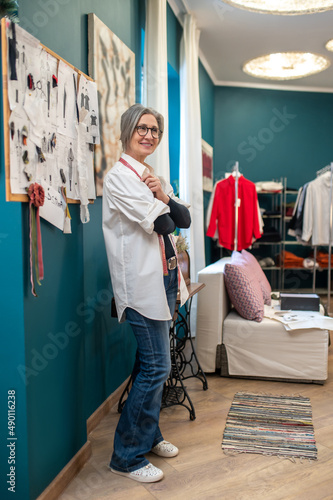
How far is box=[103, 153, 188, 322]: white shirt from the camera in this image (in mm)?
1879

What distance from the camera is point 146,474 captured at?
2.02 metres

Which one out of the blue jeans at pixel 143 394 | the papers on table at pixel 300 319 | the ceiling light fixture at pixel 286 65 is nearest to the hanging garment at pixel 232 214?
the ceiling light fixture at pixel 286 65

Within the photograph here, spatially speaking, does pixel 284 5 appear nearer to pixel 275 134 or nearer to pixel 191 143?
pixel 191 143

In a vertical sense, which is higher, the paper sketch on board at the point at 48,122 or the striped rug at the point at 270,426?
the paper sketch on board at the point at 48,122

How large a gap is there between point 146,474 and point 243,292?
159 cm

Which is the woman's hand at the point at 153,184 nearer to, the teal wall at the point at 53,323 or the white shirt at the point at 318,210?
the teal wall at the point at 53,323

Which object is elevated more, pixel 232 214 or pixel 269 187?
pixel 269 187

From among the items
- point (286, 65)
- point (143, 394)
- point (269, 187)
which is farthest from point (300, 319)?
point (286, 65)

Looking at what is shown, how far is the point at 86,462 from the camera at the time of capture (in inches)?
85.7

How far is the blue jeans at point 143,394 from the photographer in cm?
197

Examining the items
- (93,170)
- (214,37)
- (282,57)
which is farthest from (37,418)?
(282,57)

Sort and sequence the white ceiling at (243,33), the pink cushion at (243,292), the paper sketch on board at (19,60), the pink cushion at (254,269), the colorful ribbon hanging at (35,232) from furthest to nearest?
the white ceiling at (243,33), the pink cushion at (254,269), the pink cushion at (243,292), the colorful ribbon hanging at (35,232), the paper sketch on board at (19,60)

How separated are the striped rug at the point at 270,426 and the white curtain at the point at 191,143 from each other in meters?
1.50

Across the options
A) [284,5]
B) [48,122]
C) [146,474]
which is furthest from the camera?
[284,5]
